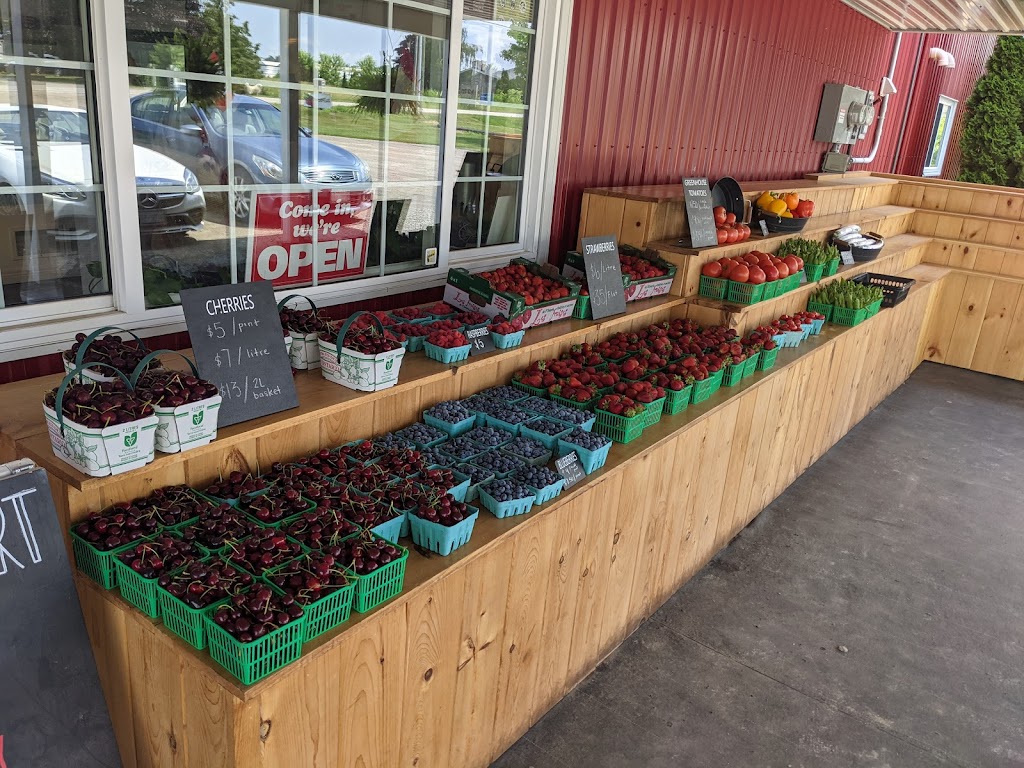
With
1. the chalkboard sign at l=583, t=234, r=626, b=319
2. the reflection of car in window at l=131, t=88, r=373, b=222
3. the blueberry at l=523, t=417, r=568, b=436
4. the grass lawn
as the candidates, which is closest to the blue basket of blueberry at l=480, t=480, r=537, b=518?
the blueberry at l=523, t=417, r=568, b=436

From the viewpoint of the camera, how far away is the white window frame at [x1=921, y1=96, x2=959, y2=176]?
1296 cm

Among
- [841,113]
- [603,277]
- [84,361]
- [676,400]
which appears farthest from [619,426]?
[841,113]

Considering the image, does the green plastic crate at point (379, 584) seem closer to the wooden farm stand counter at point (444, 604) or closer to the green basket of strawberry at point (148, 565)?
the wooden farm stand counter at point (444, 604)

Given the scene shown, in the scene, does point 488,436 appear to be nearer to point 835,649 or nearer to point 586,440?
point 586,440

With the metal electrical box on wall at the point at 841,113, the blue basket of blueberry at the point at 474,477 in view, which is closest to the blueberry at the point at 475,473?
the blue basket of blueberry at the point at 474,477

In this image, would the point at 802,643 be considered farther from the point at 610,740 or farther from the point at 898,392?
the point at 898,392

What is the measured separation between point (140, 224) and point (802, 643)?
331 cm

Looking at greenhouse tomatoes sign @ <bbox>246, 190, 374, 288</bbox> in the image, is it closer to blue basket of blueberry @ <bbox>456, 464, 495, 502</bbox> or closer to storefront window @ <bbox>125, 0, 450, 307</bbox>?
storefront window @ <bbox>125, 0, 450, 307</bbox>

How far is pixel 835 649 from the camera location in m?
3.68

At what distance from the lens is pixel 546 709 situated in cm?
313

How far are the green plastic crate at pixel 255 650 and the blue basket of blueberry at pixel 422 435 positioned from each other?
1104mm

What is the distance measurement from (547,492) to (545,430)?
440 mm

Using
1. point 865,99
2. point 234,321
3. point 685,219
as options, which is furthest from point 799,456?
point 865,99

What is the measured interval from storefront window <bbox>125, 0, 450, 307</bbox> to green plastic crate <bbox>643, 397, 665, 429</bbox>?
1.32 meters
